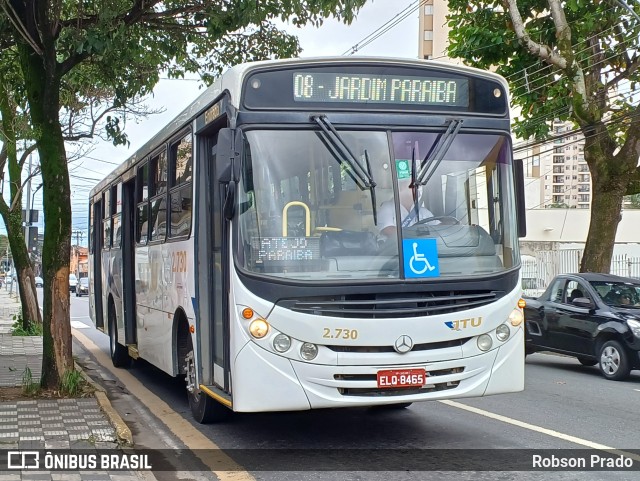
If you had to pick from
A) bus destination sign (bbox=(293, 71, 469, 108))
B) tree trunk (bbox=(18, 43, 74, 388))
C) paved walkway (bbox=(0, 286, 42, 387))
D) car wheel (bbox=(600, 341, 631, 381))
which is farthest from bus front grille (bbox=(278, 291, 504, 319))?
car wheel (bbox=(600, 341, 631, 381))

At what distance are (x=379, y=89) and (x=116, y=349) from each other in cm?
867

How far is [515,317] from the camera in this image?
7395mm

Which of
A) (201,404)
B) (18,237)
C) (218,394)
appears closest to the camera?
(218,394)

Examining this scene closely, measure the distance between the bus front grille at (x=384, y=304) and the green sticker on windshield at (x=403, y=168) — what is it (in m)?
0.98

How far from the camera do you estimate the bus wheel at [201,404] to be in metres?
8.67

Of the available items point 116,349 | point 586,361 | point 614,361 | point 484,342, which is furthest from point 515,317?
point 116,349

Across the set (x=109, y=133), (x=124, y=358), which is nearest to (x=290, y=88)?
(x=109, y=133)

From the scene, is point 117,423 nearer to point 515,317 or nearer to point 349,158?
point 349,158

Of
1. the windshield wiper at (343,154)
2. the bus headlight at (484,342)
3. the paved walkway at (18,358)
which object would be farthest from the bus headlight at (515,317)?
Answer: the paved walkway at (18,358)

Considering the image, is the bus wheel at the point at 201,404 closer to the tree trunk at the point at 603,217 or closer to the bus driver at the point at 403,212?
the bus driver at the point at 403,212

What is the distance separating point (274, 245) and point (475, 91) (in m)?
2.38

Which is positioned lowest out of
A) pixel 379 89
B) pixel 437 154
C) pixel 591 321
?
pixel 591 321

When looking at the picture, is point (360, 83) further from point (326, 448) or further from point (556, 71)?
point (556, 71)

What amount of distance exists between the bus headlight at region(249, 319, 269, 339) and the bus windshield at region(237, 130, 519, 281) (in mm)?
394
